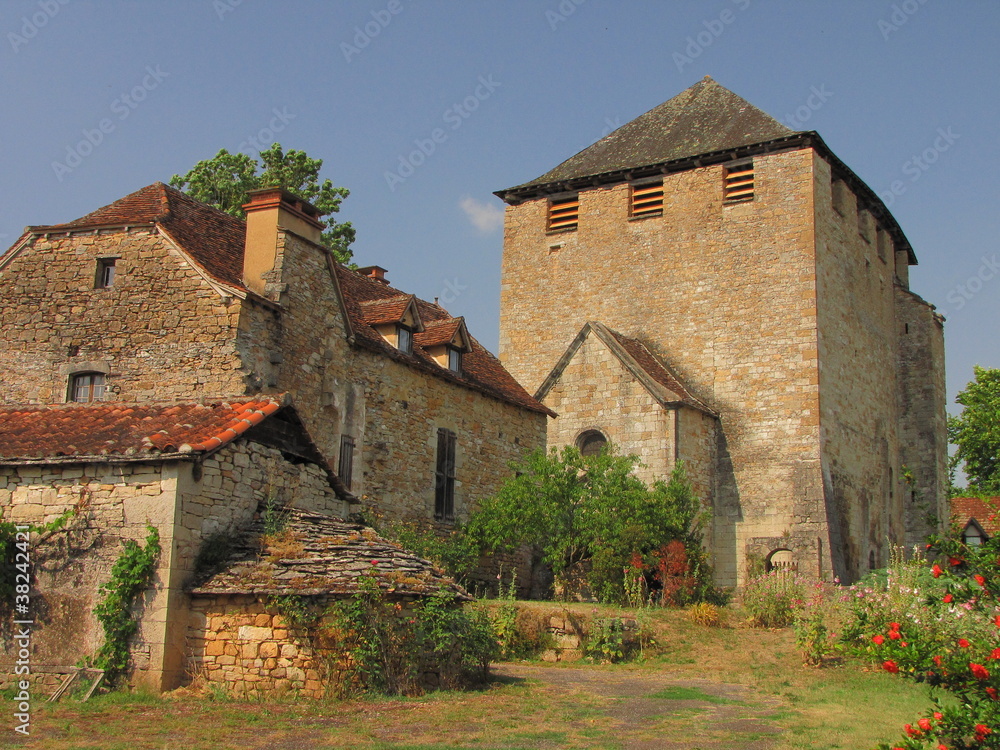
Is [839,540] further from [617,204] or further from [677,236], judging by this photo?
[617,204]

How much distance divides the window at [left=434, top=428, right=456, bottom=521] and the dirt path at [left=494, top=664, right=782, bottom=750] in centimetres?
629

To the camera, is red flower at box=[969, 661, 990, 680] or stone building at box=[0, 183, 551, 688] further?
stone building at box=[0, 183, 551, 688]

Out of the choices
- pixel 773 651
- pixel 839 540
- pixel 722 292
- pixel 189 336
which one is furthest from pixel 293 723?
pixel 722 292

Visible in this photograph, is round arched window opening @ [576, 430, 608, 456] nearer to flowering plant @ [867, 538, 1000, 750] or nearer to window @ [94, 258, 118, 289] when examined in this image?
window @ [94, 258, 118, 289]

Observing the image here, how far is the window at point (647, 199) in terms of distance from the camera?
96.6 ft

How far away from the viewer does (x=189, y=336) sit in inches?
→ 619

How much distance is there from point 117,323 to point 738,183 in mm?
18177

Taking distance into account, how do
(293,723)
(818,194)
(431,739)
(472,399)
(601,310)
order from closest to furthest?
1. (431,739)
2. (293,723)
3. (472,399)
4. (818,194)
5. (601,310)

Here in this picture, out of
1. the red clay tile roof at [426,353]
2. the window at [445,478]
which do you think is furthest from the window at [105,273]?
the window at [445,478]

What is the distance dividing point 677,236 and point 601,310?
3.08 metres

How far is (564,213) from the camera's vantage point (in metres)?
31.1

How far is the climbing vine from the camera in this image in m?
10.8

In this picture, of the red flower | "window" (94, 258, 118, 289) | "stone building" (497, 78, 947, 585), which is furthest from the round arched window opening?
the red flower

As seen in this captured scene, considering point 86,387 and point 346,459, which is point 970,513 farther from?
point 86,387
